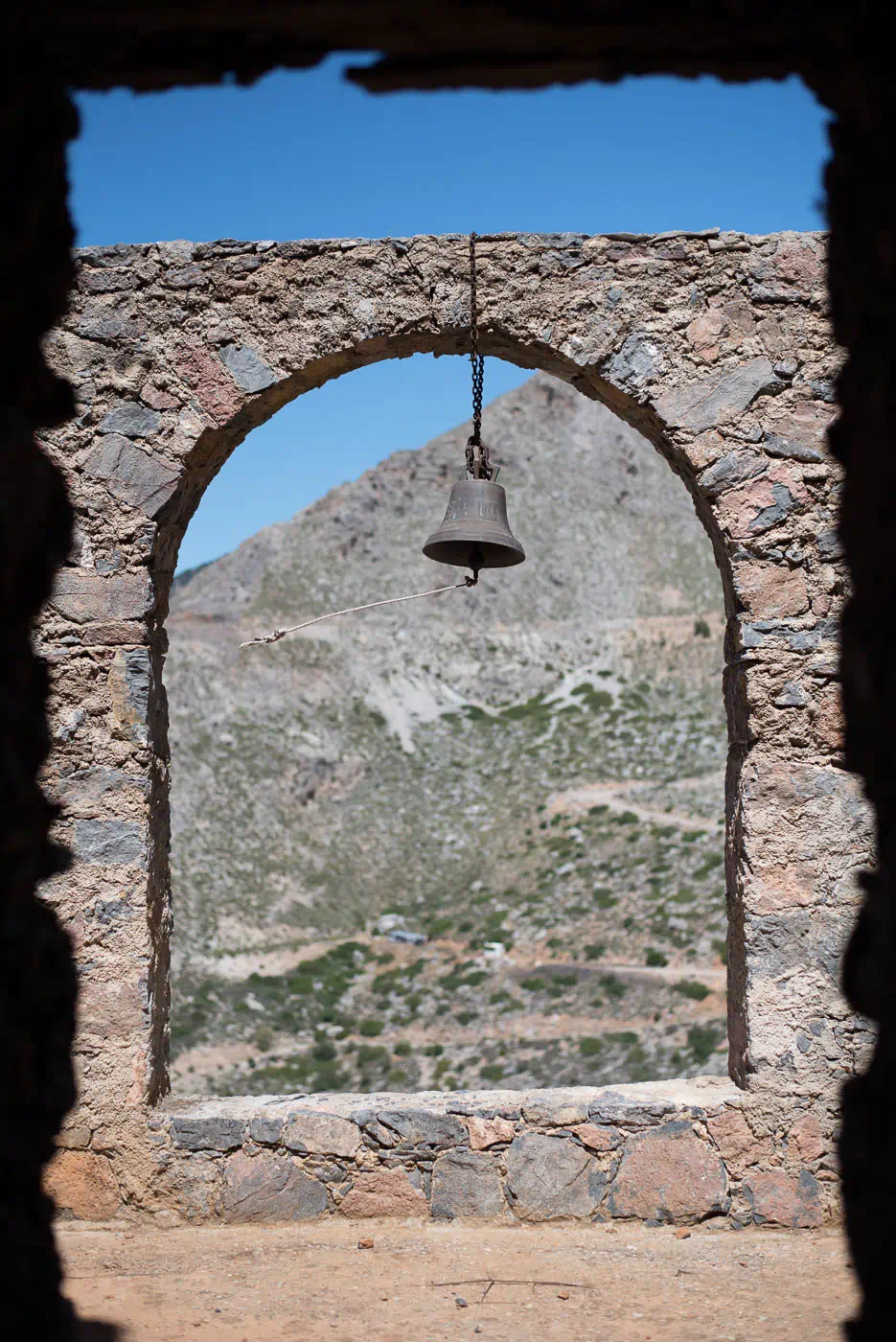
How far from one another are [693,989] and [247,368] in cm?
1360

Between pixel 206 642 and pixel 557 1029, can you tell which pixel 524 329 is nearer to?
pixel 557 1029

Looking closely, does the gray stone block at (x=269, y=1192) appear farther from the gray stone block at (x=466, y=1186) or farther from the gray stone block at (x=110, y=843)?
the gray stone block at (x=110, y=843)

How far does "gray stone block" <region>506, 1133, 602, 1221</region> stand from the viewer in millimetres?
4035

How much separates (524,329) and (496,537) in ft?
2.63

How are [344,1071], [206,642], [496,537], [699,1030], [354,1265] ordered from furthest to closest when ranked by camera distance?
[206,642] < [344,1071] < [699,1030] < [496,537] < [354,1265]

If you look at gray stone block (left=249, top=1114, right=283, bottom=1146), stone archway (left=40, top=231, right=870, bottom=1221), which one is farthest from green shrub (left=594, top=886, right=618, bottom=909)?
gray stone block (left=249, top=1114, right=283, bottom=1146)

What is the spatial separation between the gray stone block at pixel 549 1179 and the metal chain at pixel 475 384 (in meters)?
2.42

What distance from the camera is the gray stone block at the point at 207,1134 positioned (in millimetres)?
4090

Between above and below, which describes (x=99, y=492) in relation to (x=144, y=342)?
below

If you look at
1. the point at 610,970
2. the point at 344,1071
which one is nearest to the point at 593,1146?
the point at 344,1071

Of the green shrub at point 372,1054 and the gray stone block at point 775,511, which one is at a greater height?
the gray stone block at point 775,511

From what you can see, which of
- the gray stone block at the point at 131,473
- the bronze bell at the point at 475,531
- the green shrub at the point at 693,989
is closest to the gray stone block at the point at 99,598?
the gray stone block at the point at 131,473

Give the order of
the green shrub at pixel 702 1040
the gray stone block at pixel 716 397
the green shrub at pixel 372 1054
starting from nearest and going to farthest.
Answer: the gray stone block at pixel 716 397, the green shrub at pixel 702 1040, the green shrub at pixel 372 1054

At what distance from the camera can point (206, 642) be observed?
Result: 1177 inches
